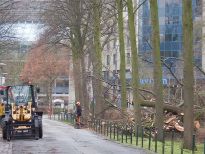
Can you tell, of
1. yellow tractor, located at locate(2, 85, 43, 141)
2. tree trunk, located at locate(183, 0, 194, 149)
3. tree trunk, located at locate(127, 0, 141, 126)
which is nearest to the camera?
tree trunk, located at locate(183, 0, 194, 149)

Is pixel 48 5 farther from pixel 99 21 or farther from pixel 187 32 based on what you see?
pixel 187 32

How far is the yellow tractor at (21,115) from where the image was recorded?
91.0ft

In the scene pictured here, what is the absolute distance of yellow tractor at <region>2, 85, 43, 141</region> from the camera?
1092 inches

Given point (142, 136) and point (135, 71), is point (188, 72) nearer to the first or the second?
point (142, 136)

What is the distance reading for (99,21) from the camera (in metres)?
42.3

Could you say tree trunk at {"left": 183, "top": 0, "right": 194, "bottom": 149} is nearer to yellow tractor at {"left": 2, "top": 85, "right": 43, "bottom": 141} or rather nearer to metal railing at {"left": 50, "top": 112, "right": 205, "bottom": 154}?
metal railing at {"left": 50, "top": 112, "right": 205, "bottom": 154}

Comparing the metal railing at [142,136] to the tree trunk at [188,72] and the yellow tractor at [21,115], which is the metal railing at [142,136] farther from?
the yellow tractor at [21,115]

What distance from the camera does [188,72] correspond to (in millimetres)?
22000

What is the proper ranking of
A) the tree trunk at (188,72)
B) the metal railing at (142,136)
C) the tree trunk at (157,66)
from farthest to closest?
the tree trunk at (157,66) → the metal railing at (142,136) → the tree trunk at (188,72)

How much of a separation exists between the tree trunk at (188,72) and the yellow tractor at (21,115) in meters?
8.65

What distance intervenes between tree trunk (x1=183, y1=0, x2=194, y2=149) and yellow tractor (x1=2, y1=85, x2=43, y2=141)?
8652 mm

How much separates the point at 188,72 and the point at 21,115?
9.83m

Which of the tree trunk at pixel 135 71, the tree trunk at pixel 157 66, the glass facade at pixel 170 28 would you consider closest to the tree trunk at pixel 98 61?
the tree trunk at pixel 135 71

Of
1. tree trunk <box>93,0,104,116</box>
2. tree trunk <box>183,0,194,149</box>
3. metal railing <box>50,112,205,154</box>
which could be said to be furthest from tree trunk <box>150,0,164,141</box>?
tree trunk <box>93,0,104,116</box>
